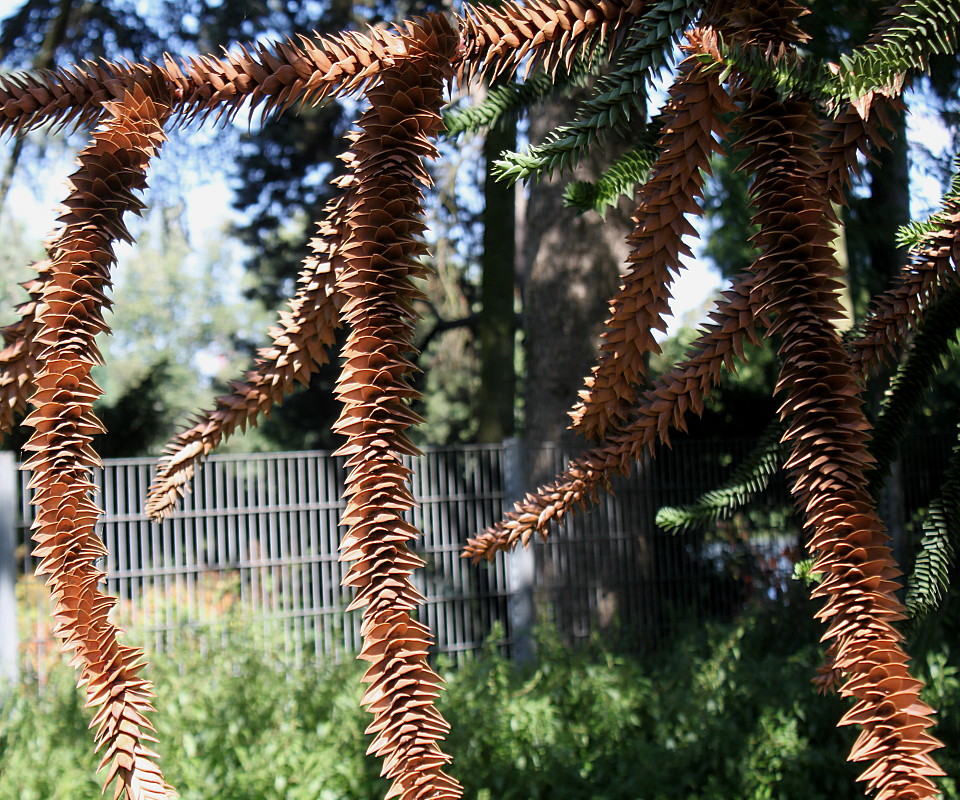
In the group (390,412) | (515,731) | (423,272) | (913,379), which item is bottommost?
(515,731)

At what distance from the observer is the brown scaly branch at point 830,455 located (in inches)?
36.3

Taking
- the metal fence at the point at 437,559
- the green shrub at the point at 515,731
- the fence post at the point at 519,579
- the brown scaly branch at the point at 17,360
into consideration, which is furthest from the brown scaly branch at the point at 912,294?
the fence post at the point at 519,579

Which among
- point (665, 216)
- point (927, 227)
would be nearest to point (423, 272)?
point (665, 216)

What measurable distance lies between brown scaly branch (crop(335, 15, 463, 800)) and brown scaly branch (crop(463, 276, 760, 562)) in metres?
0.41

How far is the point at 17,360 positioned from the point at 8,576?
4618mm

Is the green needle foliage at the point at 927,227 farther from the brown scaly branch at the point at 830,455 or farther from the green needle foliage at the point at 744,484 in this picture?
the green needle foliage at the point at 744,484

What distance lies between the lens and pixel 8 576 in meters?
5.27

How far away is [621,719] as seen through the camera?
4367 millimetres

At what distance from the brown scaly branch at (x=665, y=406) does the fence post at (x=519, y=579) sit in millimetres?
4641

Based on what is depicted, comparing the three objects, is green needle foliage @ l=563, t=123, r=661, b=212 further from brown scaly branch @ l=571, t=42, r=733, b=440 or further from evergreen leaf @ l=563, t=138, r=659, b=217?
brown scaly branch @ l=571, t=42, r=733, b=440

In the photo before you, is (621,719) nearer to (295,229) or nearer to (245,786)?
(245,786)

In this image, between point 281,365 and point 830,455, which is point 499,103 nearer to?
point 281,365

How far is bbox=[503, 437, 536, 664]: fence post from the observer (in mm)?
6219

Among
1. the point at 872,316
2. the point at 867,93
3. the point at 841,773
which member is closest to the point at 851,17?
the point at 872,316
